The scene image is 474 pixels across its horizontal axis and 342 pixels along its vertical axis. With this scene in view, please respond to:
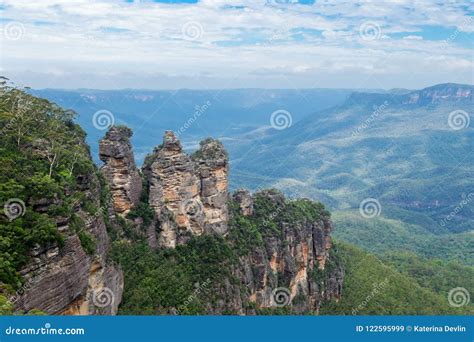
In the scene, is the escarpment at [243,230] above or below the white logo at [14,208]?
below

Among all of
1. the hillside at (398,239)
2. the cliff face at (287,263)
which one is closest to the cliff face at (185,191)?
the cliff face at (287,263)

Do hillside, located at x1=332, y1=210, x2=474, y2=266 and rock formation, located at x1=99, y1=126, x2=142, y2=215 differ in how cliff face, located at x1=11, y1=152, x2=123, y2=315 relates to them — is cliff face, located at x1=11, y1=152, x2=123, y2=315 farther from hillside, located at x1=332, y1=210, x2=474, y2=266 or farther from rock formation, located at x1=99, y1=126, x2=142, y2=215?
hillside, located at x1=332, y1=210, x2=474, y2=266

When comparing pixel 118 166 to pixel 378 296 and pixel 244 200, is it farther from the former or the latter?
pixel 378 296

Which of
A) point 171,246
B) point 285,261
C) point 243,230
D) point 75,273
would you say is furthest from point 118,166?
point 285,261

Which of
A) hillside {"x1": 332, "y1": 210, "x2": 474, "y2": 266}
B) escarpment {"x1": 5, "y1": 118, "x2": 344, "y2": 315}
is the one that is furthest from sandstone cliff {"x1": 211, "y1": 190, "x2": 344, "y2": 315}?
hillside {"x1": 332, "y1": 210, "x2": 474, "y2": 266}

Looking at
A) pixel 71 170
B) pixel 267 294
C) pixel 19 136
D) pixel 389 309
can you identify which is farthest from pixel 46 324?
pixel 389 309

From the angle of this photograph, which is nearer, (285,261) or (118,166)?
(118,166)

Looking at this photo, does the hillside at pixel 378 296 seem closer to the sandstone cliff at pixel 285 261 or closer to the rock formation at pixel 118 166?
the sandstone cliff at pixel 285 261
